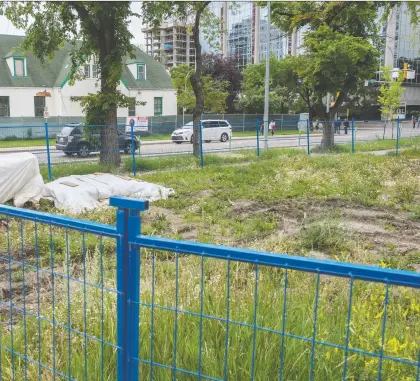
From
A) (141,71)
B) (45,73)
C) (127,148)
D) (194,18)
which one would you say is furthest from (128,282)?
(141,71)

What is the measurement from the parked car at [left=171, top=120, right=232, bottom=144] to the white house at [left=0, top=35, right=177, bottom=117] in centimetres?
585

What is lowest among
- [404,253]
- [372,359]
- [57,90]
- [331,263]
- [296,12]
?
[404,253]

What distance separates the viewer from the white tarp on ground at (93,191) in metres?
10.6

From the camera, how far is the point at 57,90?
42.4m

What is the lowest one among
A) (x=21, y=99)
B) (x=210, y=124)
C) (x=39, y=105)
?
(x=210, y=124)

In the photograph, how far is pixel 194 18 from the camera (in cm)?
1961

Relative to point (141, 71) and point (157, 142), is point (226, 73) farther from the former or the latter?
point (157, 142)

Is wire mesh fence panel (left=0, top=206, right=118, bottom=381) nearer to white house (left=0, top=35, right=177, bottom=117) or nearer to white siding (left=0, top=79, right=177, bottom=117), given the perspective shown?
white house (left=0, top=35, right=177, bottom=117)

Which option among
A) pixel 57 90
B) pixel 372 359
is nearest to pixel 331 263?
pixel 372 359

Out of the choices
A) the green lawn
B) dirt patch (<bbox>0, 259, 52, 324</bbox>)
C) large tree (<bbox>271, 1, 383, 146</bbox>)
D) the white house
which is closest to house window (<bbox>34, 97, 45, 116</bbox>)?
the white house

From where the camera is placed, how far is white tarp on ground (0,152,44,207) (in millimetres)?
10336

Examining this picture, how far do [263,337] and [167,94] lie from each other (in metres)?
46.7

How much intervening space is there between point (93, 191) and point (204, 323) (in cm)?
790

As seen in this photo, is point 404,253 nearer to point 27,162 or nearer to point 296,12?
point 27,162
